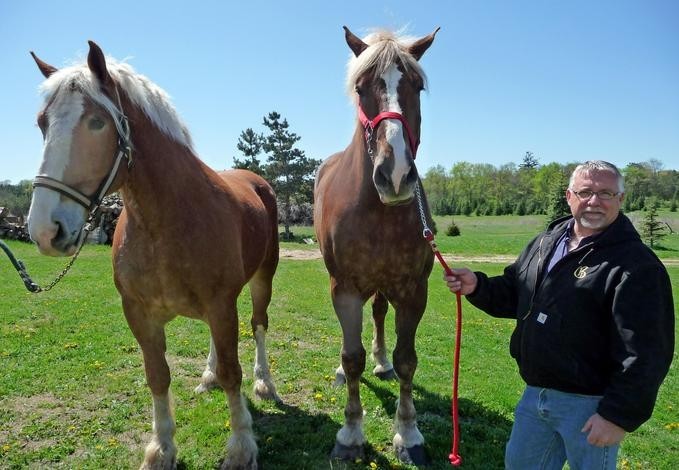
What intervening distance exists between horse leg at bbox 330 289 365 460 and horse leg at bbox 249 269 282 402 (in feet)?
4.28

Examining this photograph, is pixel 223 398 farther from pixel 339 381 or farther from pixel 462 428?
pixel 462 428

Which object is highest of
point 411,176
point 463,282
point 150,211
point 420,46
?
point 420,46

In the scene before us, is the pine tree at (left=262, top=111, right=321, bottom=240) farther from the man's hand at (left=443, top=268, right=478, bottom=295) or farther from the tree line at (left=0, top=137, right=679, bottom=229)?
the man's hand at (left=443, top=268, right=478, bottom=295)

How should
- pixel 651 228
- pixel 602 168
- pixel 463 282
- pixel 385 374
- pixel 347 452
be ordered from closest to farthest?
pixel 602 168 < pixel 463 282 < pixel 347 452 < pixel 385 374 < pixel 651 228

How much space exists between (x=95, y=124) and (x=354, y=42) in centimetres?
186

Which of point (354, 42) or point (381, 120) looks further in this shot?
point (354, 42)

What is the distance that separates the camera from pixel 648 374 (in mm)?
1845

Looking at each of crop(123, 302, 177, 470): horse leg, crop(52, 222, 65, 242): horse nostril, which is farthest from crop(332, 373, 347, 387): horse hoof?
crop(52, 222, 65, 242): horse nostril

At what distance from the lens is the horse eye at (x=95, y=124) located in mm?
2473

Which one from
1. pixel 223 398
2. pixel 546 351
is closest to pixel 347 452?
pixel 223 398

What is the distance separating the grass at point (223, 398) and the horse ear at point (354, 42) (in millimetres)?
3139

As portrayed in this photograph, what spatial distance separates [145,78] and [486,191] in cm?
7997

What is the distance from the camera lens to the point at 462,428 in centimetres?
412

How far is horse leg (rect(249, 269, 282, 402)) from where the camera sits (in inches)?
186
